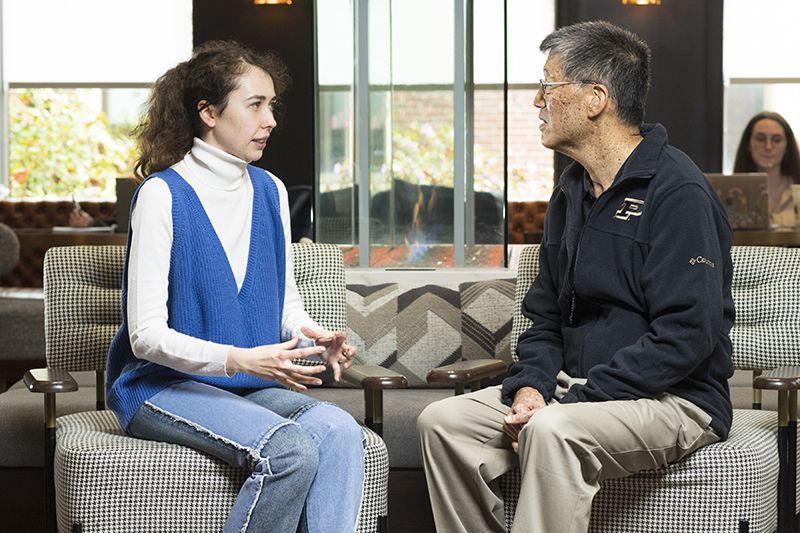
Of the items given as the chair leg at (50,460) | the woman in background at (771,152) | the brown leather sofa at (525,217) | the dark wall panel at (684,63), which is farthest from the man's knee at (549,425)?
the brown leather sofa at (525,217)

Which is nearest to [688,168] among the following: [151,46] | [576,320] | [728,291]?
[728,291]

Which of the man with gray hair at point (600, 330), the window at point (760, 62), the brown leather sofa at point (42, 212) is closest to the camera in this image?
the man with gray hair at point (600, 330)

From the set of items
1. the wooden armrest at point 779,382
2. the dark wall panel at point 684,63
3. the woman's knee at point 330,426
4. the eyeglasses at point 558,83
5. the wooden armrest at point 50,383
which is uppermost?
the dark wall panel at point 684,63

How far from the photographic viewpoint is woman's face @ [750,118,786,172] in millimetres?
5523

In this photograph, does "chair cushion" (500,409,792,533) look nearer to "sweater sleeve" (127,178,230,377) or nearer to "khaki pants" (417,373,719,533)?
"khaki pants" (417,373,719,533)

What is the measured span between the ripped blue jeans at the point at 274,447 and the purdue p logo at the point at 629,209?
0.73 meters

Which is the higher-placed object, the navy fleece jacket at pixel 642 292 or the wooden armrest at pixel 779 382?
the navy fleece jacket at pixel 642 292

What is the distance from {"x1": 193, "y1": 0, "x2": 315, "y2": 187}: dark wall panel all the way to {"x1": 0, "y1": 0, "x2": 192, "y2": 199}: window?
2.11m

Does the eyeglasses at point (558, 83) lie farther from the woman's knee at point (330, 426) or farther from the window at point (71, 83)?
the window at point (71, 83)

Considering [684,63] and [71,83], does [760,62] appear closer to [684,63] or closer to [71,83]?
[684,63]

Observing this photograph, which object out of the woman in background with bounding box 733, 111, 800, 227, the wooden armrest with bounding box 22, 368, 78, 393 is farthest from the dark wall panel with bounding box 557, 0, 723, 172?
the wooden armrest with bounding box 22, 368, 78, 393

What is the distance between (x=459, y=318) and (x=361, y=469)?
3.42 ft

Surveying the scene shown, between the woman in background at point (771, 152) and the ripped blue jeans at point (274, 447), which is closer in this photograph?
the ripped blue jeans at point (274, 447)

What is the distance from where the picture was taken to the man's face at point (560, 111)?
1.81 meters
